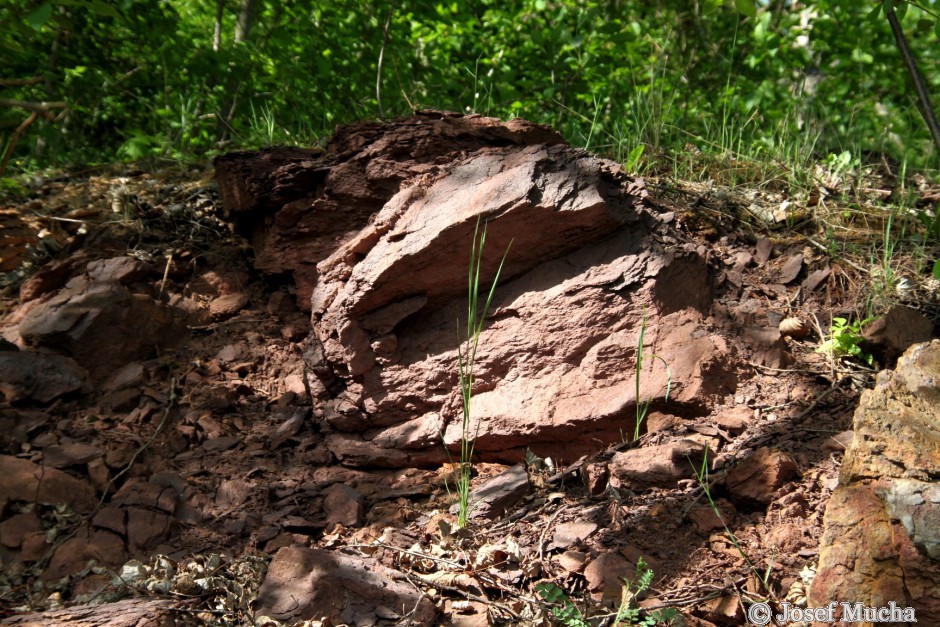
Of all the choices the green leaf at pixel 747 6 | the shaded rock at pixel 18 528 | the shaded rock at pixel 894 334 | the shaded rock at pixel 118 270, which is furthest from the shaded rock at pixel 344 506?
the green leaf at pixel 747 6

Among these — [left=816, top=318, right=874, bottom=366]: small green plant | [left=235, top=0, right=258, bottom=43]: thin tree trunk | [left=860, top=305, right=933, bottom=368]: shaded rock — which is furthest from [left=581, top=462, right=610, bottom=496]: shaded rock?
[left=235, top=0, right=258, bottom=43]: thin tree trunk

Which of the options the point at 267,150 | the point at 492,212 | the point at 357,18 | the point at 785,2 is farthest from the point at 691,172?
the point at 785,2

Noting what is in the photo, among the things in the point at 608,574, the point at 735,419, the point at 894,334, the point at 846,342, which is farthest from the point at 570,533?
the point at 894,334

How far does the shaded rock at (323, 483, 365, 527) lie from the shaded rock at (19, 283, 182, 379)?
117 cm

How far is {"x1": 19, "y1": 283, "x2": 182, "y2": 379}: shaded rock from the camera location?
10.1ft

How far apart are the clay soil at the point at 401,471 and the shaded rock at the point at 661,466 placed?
0.16 ft

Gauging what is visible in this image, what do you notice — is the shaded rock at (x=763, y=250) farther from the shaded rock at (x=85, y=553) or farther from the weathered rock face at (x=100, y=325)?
the shaded rock at (x=85, y=553)

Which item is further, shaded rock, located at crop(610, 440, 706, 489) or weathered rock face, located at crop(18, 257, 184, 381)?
weathered rock face, located at crop(18, 257, 184, 381)

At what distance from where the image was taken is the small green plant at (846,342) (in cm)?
272

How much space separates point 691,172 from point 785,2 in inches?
229

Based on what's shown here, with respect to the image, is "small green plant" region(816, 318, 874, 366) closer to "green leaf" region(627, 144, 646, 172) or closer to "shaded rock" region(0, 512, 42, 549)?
"green leaf" region(627, 144, 646, 172)

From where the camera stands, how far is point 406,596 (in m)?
2.10

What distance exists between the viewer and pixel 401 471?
2.83 m

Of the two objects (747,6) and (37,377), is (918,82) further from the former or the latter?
(37,377)
